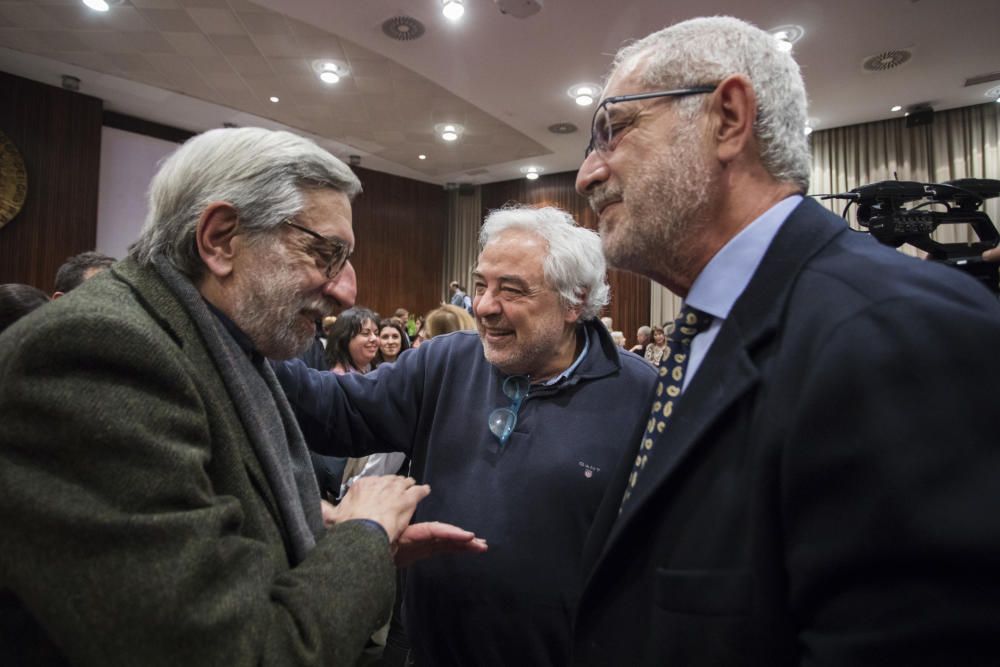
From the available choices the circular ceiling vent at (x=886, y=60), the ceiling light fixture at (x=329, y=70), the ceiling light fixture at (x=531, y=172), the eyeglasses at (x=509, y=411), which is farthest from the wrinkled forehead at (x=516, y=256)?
the ceiling light fixture at (x=531, y=172)

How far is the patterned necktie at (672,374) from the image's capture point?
0.92m

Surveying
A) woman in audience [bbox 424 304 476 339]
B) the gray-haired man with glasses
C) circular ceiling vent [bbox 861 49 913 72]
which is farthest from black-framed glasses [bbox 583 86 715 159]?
circular ceiling vent [bbox 861 49 913 72]

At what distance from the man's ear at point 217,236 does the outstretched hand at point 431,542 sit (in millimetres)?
636

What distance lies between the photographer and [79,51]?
612 cm

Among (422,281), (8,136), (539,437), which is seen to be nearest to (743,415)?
(539,437)

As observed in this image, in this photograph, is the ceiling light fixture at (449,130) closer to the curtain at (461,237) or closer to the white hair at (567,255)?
the curtain at (461,237)

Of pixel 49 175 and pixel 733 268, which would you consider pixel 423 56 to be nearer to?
pixel 49 175

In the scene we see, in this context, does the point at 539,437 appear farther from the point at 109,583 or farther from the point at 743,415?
the point at 109,583

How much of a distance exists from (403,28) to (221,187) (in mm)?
5135

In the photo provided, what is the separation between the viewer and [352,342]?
343 centimetres

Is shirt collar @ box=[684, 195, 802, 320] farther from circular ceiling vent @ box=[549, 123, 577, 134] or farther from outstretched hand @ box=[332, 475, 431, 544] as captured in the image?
circular ceiling vent @ box=[549, 123, 577, 134]

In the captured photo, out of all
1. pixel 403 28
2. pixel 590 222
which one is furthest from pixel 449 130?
pixel 590 222

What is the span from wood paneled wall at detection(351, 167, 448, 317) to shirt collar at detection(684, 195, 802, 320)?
962cm

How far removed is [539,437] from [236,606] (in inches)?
34.0
